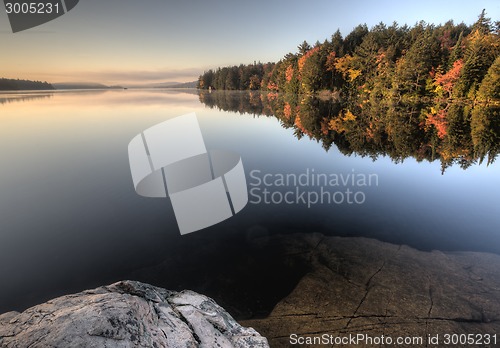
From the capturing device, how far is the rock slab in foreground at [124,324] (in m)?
2.87

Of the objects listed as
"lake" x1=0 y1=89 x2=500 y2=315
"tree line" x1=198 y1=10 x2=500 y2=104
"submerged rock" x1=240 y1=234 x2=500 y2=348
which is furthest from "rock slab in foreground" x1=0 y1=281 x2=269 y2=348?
"tree line" x1=198 y1=10 x2=500 y2=104

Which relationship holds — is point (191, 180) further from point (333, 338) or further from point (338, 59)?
point (338, 59)

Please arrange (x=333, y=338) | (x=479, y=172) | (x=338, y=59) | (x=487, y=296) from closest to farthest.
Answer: (x=333, y=338) → (x=487, y=296) → (x=479, y=172) → (x=338, y=59)

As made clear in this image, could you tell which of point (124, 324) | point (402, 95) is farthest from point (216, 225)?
point (402, 95)

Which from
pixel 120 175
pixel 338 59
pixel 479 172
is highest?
pixel 338 59

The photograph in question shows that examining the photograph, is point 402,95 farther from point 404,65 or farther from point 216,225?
point 216,225

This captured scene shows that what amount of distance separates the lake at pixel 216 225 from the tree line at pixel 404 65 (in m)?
40.9

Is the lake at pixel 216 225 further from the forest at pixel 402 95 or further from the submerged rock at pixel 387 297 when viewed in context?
the forest at pixel 402 95

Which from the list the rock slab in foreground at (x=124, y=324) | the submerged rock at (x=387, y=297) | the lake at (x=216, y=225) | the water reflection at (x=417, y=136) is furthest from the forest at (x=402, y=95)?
the rock slab in foreground at (x=124, y=324)

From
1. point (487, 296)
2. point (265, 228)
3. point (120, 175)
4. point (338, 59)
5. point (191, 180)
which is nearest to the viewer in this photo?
point (487, 296)

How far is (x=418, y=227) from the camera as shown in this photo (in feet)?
34.2

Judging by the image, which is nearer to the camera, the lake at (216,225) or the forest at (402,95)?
the lake at (216,225)

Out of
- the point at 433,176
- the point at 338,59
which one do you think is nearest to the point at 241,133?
the point at 433,176

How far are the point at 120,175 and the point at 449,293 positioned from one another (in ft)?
50.8
